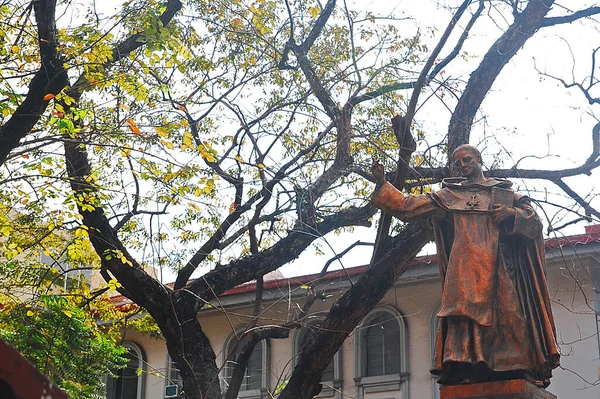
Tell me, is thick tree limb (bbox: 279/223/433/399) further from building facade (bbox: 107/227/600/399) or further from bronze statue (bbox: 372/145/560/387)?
building facade (bbox: 107/227/600/399)

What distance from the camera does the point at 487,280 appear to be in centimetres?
564

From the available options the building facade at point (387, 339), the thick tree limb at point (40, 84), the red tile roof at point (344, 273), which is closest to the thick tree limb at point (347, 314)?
the red tile roof at point (344, 273)

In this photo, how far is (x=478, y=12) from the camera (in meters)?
9.98

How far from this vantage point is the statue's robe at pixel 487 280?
5.49 meters

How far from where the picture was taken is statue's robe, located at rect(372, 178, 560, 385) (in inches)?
216

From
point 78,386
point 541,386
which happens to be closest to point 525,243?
point 541,386

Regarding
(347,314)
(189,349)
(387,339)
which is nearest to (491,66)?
(347,314)

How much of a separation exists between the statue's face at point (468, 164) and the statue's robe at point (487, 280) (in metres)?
0.12

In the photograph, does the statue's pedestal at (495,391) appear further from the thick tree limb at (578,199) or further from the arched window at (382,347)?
the arched window at (382,347)

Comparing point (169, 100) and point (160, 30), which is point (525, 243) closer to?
point (160, 30)

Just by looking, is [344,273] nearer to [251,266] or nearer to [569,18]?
[251,266]

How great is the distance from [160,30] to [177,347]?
353cm

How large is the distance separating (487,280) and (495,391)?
71cm

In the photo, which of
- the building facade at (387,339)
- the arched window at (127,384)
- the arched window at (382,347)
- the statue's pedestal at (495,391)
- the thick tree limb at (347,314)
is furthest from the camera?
the arched window at (127,384)
